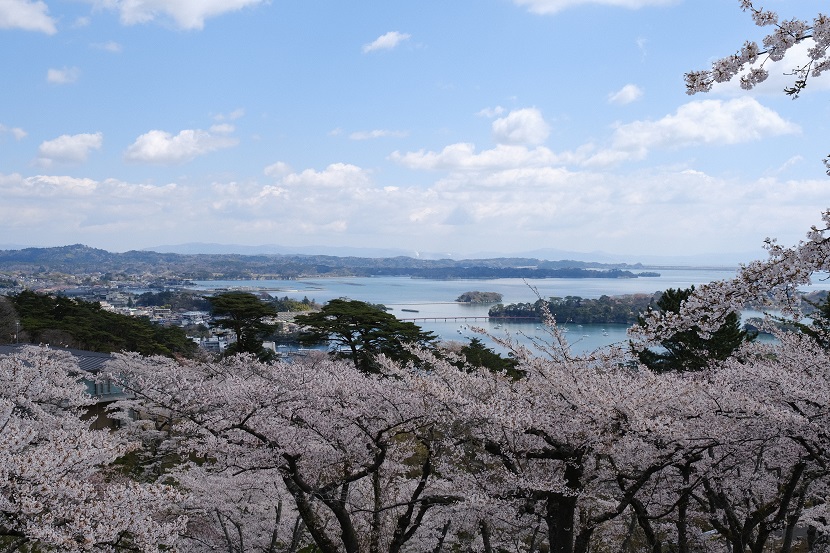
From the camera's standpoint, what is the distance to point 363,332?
2055cm

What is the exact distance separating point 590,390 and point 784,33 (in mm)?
3406

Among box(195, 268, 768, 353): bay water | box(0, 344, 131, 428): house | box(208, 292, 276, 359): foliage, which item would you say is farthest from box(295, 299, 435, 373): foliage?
box(0, 344, 131, 428): house

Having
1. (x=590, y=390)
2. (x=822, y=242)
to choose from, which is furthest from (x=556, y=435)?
(x=822, y=242)

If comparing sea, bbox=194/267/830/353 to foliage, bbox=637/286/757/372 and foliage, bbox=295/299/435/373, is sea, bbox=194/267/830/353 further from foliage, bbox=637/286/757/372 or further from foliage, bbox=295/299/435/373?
foliage, bbox=295/299/435/373

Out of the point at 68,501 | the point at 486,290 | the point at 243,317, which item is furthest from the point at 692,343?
the point at 486,290

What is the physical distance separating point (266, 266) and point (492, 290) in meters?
78.1

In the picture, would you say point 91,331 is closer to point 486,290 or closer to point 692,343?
point 692,343

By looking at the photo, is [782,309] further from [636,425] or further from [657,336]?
[636,425]

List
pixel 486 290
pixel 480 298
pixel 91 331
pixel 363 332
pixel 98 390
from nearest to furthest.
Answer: pixel 98 390
pixel 363 332
pixel 91 331
pixel 480 298
pixel 486 290

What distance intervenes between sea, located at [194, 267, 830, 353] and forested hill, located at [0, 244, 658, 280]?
290cm

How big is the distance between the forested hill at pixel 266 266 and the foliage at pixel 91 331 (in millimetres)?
66473

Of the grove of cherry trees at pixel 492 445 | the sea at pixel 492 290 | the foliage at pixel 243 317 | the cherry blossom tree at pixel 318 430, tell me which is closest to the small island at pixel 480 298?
the sea at pixel 492 290

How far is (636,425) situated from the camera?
4.83m

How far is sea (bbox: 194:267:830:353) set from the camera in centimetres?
724
